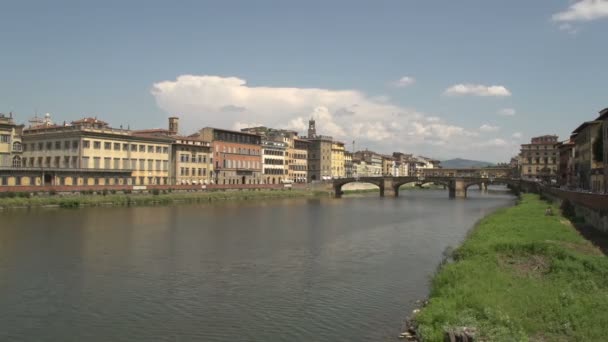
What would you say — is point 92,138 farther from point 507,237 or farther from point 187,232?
point 507,237

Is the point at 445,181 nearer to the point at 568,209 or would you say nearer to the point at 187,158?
the point at 187,158

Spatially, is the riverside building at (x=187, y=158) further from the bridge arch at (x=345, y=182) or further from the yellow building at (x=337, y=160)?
the yellow building at (x=337, y=160)

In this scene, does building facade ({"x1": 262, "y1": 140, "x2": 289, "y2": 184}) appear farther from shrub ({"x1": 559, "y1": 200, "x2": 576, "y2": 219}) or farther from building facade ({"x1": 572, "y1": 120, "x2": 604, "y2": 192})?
shrub ({"x1": 559, "y1": 200, "x2": 576, "y2": 219})

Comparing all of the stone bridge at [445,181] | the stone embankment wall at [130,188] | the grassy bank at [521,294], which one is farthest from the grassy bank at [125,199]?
the grassy bank at [521,294]

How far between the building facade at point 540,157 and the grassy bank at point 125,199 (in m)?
81.3

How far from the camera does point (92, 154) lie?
80.0 m

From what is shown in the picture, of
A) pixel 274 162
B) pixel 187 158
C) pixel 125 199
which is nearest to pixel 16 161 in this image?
pixel 125 199

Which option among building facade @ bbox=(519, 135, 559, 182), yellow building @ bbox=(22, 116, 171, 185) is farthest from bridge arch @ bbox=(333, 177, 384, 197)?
building facade @ bbox=(519, 135, 559, 182)

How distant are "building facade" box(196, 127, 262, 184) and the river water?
5823 centimetres

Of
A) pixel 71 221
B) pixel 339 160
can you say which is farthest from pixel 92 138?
pixel 339 160

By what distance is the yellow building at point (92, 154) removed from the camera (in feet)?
257

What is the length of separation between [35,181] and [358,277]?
59.3 meters

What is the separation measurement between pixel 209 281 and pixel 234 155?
8653cm

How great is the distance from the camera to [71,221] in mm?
50031
